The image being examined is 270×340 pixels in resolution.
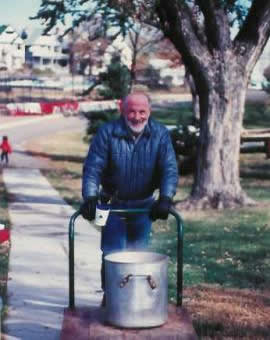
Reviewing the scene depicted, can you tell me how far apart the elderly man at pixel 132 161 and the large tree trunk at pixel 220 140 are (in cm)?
782

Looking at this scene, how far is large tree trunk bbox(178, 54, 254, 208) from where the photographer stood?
13633 millimetres

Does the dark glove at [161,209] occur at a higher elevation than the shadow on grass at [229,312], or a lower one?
higher

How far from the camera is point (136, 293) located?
5.10 m

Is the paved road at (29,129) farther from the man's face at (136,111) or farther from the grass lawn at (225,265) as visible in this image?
the man's face at (136,111)

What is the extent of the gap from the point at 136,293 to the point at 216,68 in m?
8.85

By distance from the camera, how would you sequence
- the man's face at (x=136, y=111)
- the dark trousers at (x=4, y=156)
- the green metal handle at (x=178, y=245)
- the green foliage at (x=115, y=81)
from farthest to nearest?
the green foliage at (x=115, y=81) < the dark trousers at (x=4, y=156) < the man's face at (x=136, y=111) < the green metal handle at (x=178, y=245)

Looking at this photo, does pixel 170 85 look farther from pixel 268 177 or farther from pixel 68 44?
pixel 268 177

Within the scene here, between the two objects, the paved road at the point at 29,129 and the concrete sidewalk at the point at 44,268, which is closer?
the concrete sidewalk at the point at 44,268

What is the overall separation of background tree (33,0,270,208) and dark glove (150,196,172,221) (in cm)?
795

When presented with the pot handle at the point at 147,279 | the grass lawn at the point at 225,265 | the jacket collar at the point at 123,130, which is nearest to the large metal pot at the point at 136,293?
the pot handle at the point at 147,279

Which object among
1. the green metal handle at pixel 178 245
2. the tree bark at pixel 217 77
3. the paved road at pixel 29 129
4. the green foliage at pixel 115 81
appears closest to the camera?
the green metal handle at pixel 178 245

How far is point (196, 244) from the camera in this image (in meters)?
10.4

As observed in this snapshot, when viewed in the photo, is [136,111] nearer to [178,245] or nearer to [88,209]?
[88,209]

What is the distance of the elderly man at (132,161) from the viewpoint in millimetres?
5727
